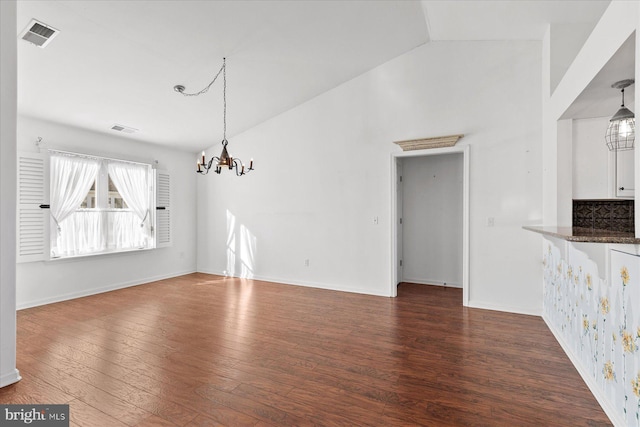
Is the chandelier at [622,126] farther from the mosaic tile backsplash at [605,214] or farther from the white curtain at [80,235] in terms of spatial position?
the white curtain at [80,235]

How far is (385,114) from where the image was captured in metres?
4.91

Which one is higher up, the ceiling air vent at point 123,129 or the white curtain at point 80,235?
the ceiling air vent at point 123,129

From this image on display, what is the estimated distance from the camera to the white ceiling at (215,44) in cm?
316

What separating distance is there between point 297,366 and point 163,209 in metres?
4.76

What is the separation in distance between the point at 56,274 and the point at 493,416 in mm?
5664

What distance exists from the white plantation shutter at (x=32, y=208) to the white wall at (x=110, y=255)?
180mm

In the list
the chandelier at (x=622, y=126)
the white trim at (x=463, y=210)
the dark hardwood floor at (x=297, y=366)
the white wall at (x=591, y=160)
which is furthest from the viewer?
the white trim at (x=463, y=210)

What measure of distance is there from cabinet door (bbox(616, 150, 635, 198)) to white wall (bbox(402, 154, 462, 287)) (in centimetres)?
227

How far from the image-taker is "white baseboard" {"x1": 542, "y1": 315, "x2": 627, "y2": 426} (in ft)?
6.40

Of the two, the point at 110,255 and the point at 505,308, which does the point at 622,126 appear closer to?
the point at 505,308

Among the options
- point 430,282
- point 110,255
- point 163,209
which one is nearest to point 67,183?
point 110,255

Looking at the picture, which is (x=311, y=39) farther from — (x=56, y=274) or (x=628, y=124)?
(x=56, y=274)

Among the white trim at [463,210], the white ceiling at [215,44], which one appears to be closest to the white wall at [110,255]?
the white ceiling at [215,44]

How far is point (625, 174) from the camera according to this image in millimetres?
3193
